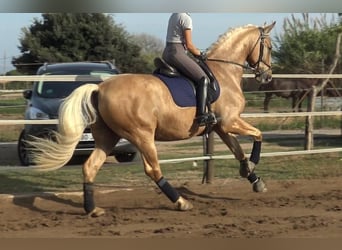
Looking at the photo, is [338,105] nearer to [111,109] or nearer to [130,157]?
[130,157]

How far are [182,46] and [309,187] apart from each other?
2.46 meters

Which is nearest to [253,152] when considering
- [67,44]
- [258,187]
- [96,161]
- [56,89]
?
[258,187]

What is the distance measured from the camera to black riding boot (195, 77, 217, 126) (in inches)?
221

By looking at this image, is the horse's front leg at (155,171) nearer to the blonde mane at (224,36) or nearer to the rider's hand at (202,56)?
the rider's hand at (202,56)

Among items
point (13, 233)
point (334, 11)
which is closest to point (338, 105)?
point (13, 233)

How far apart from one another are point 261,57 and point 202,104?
1.18m

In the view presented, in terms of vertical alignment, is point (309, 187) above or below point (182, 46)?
below

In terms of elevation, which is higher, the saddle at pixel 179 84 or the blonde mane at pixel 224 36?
the blonde mane at pixel 224 36

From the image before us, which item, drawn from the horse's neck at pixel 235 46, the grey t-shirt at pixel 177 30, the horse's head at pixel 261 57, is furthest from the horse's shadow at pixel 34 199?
the horse's head at pixel 261 57

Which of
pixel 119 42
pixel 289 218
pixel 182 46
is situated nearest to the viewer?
pixel 289 218

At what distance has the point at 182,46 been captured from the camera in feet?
18.7

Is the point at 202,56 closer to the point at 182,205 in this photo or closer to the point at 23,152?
the point at 182,205

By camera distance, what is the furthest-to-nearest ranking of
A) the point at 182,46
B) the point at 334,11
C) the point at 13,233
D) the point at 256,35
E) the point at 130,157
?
the point at 130,157
the point at 256,35
the point at 182,46
the point at 13,233
the point at 334,11

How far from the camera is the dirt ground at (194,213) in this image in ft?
15.5
